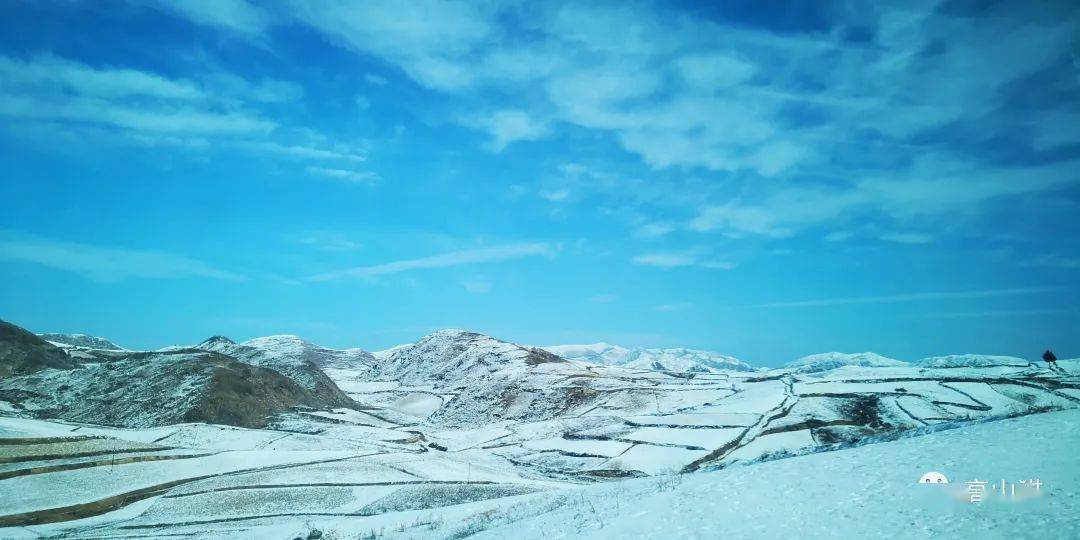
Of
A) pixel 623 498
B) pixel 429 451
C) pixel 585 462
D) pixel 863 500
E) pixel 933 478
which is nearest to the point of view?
pixel 863 500

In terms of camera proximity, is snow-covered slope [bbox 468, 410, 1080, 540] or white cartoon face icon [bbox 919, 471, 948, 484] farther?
white cartoon face icon [bbox 919, 471, 948, 484]

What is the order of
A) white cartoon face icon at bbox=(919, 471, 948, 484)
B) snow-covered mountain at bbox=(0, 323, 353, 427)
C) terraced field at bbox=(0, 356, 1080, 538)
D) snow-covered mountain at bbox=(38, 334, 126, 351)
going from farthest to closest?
1. snow-covered mountain at bbox=(38, 334, 126, 351)
2. snow-covered mountain at bbox=(0, 323, 353, 427)
3. terraced field at bbox=(0, 356, 1080, 538)
4. white cartoon face icon at bbox=(919, 471, 948, 484)

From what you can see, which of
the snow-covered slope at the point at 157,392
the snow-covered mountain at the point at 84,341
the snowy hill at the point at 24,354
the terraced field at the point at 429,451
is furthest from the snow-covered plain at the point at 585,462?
the snow-covered mountain at the point at 84,341

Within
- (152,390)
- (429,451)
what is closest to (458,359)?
(152,390)

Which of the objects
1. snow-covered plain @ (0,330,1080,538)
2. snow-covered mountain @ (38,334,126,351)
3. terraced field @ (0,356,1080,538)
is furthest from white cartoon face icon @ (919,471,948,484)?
snow-covered mountain @ (38,334,126,351)

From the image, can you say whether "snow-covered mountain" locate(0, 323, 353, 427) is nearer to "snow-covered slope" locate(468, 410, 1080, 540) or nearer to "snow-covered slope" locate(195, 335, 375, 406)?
"snow-covered slope" locate(195, 335, 375, 406)

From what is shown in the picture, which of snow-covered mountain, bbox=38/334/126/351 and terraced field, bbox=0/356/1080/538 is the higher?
snow-covered mountain, bbox=38/334/126/351

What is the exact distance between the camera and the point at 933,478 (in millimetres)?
13047

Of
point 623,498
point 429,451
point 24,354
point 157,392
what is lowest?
point 429,451

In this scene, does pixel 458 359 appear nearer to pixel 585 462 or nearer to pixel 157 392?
pixel 157 392

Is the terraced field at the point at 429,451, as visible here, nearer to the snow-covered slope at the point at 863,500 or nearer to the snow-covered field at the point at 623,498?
the snow-covered field at the point at 623,498

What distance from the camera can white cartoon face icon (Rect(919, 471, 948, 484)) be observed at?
1277 centimetres

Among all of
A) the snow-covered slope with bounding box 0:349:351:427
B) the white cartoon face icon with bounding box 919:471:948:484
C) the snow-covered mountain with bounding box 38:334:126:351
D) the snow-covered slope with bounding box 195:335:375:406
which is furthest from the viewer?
the snow-covered mountain with bounding box 38:334:126:351

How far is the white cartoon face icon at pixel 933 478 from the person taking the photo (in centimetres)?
1277
